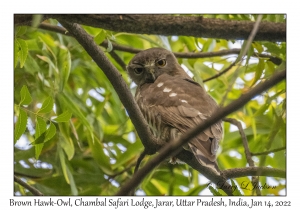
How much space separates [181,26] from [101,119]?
1947 mm

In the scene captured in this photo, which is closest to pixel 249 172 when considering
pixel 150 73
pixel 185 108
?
pixel 185 108

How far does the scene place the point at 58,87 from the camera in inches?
129

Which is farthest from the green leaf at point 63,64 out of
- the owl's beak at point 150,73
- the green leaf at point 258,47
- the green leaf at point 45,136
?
the green leaf at point 258,47

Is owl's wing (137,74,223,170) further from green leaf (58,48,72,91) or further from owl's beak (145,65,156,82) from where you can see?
→ green leaf (58,48,72,91)

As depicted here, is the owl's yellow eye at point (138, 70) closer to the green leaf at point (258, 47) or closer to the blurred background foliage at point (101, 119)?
the blurred background foliage at point (101, 119)

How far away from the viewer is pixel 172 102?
313 centimetres

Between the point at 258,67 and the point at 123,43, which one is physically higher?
the point at 123,43

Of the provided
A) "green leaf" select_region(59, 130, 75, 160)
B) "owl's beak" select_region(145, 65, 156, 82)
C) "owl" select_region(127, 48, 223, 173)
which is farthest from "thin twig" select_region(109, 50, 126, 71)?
"green leaf" select_region(59, 130, 75, 160)

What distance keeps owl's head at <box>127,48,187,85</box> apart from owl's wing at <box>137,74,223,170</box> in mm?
238

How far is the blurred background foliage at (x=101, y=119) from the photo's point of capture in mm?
2934

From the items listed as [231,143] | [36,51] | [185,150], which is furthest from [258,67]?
[36,51]

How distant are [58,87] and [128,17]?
1.17 metres

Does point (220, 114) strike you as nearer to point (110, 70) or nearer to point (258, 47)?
point (110, 70)
